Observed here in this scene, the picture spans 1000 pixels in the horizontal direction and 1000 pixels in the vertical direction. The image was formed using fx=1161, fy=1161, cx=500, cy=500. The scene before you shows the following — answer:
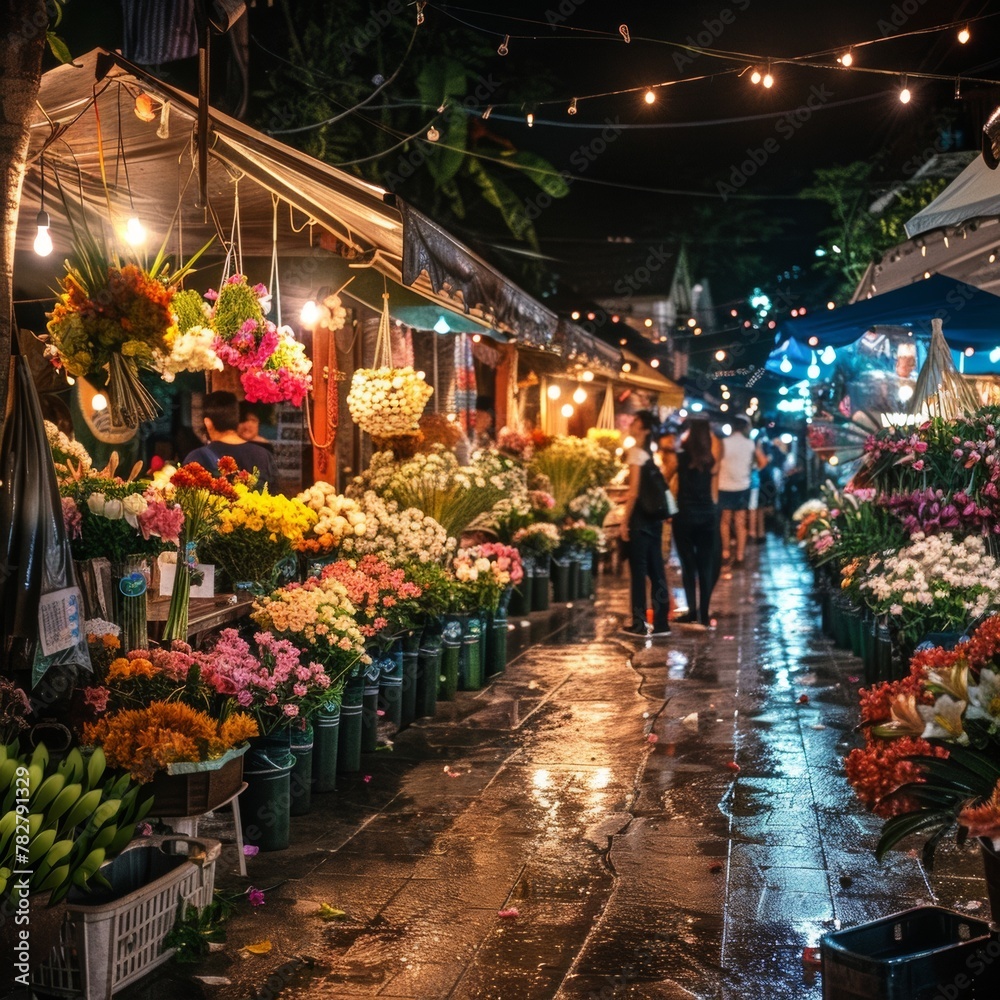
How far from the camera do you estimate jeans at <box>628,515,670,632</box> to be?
1250 cm

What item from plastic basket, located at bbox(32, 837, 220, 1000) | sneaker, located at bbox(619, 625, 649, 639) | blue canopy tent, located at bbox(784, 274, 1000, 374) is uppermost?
blue canopy tent, located at bbox(784, 274, 1000, 374)

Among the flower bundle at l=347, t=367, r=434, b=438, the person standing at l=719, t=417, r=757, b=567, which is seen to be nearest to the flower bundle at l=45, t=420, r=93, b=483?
the flower bundle at l=347, t=367, r=434, b=438

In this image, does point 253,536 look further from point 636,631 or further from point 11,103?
point 636,631

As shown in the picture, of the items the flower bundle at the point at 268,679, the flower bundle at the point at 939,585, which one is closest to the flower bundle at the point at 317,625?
the flower bundle at the point at 268,679

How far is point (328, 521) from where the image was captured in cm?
863

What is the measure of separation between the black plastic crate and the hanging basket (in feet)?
25.3

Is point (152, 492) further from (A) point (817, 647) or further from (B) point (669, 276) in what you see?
(B) point (669, 276)

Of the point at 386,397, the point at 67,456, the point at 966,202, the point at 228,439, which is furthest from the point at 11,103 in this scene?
the point at 966,202

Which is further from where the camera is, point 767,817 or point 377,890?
point 767,817

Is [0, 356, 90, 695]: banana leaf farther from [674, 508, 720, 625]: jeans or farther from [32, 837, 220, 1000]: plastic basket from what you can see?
[674, 508, 720, 625]: jeans

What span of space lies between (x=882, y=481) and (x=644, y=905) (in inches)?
206

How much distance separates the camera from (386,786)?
710cm

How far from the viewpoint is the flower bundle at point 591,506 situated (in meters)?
16.3

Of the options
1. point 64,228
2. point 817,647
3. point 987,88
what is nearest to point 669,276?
point 987,88
